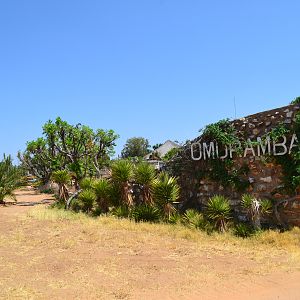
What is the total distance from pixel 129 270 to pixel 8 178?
49.0 feet

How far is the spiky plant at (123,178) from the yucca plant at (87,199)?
1.40 metres

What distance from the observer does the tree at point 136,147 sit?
71688 mm

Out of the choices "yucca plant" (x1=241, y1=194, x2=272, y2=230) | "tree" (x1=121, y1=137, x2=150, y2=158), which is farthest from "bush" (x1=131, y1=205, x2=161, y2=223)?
"tree" (x1=121, y1=137, x2=150, y2=158)

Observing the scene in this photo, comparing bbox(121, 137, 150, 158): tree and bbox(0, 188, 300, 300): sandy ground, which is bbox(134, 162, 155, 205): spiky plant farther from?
bbox(121, 137, 150, 158): tree

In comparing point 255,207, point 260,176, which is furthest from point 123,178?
point 255,207

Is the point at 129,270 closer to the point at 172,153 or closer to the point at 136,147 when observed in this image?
the point at 172,153

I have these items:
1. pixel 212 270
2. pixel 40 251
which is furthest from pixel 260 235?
pixel 40 251

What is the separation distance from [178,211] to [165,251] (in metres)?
4.83

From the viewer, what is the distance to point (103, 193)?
15.2 meters

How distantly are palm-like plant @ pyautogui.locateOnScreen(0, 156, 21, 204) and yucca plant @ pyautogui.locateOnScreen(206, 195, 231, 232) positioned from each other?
12.6m

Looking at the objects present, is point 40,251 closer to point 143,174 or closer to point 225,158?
point 143,174

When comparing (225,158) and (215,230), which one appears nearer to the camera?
(215,230)

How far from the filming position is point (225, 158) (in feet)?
43.6

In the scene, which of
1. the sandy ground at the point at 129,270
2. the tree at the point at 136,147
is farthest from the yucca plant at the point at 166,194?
the tree at the point at 136,147
